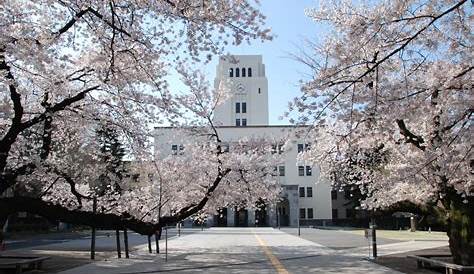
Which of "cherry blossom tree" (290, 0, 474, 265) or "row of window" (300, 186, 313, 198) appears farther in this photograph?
"row of window" (300, 186, 313, 198)

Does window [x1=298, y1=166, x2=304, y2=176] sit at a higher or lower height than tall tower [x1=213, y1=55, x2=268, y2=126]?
lower

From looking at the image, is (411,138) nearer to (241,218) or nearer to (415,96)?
(415,96)

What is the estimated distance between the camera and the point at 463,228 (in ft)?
40.0

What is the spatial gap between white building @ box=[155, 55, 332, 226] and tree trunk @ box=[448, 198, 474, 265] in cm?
5438

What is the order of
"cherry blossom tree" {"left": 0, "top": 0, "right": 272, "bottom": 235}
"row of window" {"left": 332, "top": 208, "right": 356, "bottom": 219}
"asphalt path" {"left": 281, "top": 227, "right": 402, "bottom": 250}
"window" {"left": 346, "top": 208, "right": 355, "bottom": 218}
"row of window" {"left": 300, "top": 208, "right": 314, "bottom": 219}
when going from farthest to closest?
"row of window" {"left": 300, "top": 208, "right": 314, "bottom": 219} < "window" {"left": 346, "top": 208, "right": 355, "bottom": 218} < "row of window" {"left": 332, "top": 208, "right": 356, "bottom": 219} < "asphalt path" {"left": 281, "top": 227, "right": 402, "bottom": 250} < "cherry blossom tree" {"left": 0, "top": 0, "right": 272, "bottom": 235}

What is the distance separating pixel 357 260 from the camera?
1812cm

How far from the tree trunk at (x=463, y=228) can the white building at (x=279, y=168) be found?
178 feet

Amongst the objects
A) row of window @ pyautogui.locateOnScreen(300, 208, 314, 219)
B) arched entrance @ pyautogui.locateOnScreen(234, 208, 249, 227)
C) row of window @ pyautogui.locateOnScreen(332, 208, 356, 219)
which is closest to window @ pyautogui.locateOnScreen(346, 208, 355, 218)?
row of window @ pyautogui.locateOnScreen(332, 208, 356, 219)

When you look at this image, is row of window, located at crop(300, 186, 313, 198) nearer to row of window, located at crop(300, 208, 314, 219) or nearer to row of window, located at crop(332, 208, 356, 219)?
row of window, located at crop(300, 208, 314, 219)

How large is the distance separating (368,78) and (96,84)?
277 inches

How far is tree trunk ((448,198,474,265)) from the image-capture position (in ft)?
39.9

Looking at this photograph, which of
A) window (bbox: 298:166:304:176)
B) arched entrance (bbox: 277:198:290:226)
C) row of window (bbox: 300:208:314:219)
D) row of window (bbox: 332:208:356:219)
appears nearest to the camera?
arched entrance (bbox: 277:198:290:226)

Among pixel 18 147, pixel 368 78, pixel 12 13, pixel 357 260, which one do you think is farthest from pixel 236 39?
pixel 357 260

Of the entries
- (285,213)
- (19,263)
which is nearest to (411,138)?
(19,263)
